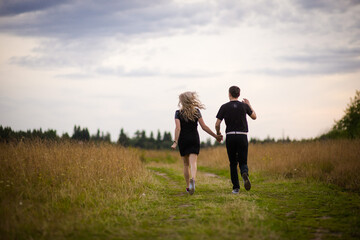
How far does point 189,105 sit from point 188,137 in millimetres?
799

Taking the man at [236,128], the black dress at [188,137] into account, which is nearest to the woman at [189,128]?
the black dress at [188,137]

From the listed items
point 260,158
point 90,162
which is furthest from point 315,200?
point 260,158

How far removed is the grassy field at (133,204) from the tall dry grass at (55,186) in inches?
0.7

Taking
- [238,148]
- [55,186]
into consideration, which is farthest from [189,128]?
[55,186]

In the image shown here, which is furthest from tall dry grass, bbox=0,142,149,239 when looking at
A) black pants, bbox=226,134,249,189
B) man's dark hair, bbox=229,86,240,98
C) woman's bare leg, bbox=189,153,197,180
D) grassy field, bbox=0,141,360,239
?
man's dark hair, bbox=229,86,240,98

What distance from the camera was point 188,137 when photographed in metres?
7.41

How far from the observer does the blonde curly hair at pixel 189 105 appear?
7.39 metres

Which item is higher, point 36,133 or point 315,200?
point 36,133

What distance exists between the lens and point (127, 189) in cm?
745

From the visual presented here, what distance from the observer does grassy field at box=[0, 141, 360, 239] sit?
4234mm

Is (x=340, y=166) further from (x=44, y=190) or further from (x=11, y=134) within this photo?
(x=11, y=134)

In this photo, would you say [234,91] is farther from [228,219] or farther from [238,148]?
[228,219]

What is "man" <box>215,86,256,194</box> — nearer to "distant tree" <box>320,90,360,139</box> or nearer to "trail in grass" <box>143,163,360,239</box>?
"trail in grass" <box>143,163,360,239</box>

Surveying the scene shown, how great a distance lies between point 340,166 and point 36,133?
34.6 feet
